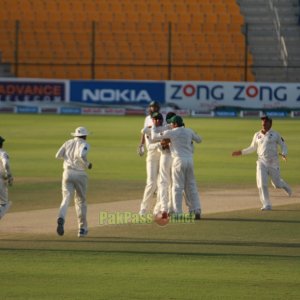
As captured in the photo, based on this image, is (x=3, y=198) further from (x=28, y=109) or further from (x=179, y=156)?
(x=28, y=109)

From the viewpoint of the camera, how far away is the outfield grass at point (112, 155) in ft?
83.6

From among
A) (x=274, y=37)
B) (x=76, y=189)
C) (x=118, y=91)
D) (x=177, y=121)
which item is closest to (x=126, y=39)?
(x=118, y=91)

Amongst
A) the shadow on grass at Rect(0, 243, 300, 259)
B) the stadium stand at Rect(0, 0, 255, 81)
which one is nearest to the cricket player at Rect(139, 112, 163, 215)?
the shadow on grass at Rect(0, 243, 300, 259)

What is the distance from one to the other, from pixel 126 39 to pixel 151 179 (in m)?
38.1

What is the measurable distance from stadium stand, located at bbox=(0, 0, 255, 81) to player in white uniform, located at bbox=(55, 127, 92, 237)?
37.4m

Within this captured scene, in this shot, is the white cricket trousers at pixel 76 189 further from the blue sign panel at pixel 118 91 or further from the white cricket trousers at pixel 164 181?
the blue sign panel at pixel 118 91

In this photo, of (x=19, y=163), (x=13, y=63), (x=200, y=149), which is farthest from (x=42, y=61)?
(x=19, y=163)

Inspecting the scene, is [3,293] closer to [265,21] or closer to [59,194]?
[59,194]

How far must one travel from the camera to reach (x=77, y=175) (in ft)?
59.0

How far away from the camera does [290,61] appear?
56281mm

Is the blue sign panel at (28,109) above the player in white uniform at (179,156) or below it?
above

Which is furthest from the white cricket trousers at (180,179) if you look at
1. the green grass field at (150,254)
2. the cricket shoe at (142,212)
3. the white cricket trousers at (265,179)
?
the white cricket trousers at (265,179)

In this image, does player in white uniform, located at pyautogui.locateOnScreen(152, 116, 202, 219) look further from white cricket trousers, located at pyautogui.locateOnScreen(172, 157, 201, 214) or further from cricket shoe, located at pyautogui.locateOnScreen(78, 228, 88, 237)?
cricket shoe, located at pyautogui.locateOnScreen(78, 228, 88, 237)

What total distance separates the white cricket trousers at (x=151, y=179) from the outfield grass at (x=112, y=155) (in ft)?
8.41
